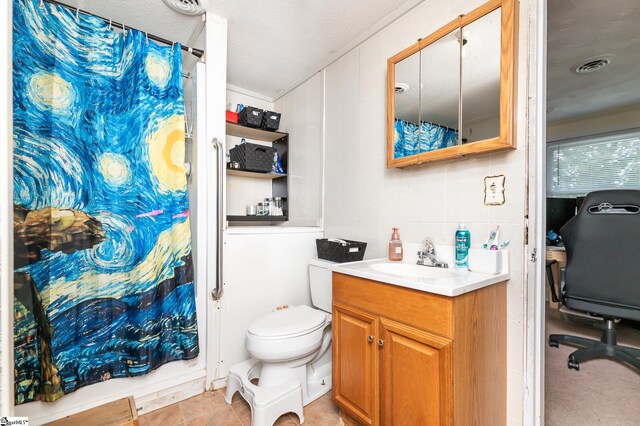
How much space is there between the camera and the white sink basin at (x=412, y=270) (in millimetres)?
1384

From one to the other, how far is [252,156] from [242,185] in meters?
0.42

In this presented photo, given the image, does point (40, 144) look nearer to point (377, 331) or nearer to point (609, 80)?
point (377, 331)

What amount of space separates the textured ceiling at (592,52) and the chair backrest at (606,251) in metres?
1.11

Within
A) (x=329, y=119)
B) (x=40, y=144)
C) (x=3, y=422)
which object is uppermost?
(x=329, y=119)

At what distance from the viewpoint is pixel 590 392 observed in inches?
65.3

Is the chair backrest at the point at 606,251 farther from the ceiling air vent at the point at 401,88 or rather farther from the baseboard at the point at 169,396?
the baseboard at the point at 169,396

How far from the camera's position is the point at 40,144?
1.29m

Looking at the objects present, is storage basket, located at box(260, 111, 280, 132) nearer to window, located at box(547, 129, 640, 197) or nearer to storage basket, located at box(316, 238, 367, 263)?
storage basket, located at box(316, 238, 367, 263)

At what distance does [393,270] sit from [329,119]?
52.5 inches

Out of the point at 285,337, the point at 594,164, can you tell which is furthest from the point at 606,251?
the point at 285,337

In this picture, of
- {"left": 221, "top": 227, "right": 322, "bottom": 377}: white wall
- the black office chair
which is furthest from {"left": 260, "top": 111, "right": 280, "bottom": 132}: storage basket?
the black office chair

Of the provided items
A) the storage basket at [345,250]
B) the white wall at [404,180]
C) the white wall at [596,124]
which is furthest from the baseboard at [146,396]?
the white wall at [596,124]

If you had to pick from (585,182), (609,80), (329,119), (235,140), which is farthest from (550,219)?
(235,140)

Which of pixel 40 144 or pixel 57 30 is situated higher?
pixel 57 30
